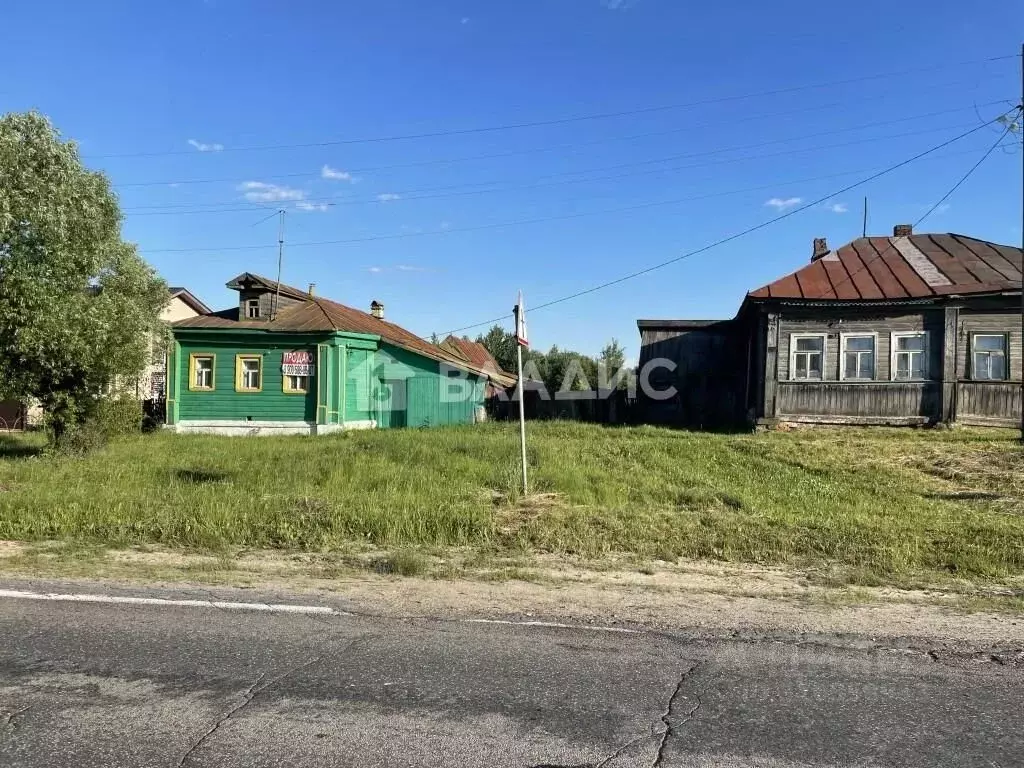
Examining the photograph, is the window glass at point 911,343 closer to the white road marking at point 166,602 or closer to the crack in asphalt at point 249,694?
the white road marking at point 166,602

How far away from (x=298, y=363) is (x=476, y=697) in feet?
68.5

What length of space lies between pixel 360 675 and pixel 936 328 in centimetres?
2032

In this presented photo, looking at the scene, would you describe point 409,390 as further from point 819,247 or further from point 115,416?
point 819,247

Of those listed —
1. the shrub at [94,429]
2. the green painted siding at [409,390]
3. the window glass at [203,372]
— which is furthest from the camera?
the green painted siding at [409,390]

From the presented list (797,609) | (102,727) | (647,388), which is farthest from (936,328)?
(102,727)

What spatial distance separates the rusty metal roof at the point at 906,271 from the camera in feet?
65.6

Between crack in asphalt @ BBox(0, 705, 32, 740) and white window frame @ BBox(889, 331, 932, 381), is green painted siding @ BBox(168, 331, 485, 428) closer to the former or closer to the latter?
white window frame @ BBox(889, 331, 932, 381)

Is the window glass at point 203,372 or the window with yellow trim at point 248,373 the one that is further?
the window glass at point 203,372

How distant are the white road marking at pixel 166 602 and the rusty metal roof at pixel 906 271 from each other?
17.9 m

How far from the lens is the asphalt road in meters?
3.21

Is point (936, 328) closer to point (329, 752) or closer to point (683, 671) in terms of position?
point (683, 671)

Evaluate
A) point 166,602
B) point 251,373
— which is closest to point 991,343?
point 166,602

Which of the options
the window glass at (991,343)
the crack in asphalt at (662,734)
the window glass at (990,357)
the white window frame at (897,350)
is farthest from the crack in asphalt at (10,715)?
the window glass at (991,343)

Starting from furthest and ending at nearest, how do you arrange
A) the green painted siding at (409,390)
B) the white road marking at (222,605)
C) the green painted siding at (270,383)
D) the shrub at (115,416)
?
the green painted siding at (409,390) < the green painted siding at (270,383) < the shrub at (115,416) < the white road marking at (222,605)
